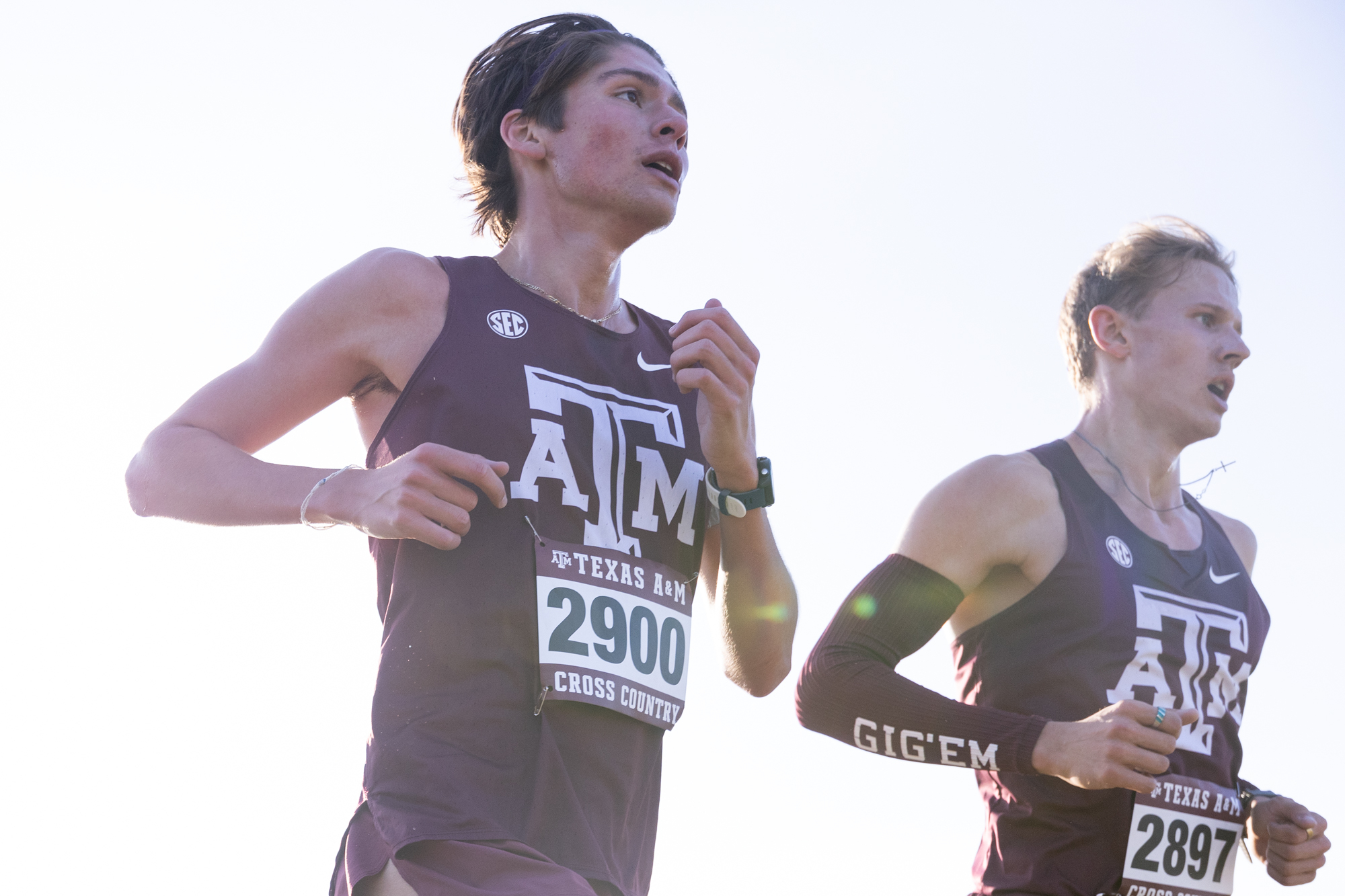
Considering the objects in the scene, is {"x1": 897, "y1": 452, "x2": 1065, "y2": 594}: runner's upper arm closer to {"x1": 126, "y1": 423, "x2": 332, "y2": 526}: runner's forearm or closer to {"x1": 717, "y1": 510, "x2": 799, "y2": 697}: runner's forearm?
{"x1": 717, "y1": 510, "x2": 799, "y2": 697}: runner's forearm

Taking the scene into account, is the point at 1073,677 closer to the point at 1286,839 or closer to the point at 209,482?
the point at 1286,839

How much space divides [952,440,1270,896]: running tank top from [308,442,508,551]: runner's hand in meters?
1.90

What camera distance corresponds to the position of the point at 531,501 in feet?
9.33

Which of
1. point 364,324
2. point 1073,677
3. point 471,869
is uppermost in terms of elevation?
point 364,324

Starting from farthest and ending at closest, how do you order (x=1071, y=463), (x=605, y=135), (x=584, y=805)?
(x=1071, y=463), (x=605, y=135), (x=584, y=805)

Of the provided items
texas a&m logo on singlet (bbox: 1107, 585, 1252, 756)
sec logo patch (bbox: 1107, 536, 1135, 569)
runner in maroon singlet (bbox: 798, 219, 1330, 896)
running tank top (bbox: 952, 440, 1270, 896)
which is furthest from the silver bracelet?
sec logo patch (bbox: 1107, 536, 1135, 569)

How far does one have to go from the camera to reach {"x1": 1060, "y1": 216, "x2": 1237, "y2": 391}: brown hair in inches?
186

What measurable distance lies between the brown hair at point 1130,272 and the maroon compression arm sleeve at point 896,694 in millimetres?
1306

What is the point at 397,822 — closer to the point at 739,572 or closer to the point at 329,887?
the point at 329,887

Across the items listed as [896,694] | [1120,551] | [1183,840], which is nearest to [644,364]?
[896,694]

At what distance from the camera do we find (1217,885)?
3908 mm

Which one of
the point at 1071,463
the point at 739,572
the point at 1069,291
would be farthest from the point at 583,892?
the point at 1069,291

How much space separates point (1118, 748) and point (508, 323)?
1.70 metres

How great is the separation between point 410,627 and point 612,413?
64 centimetres
